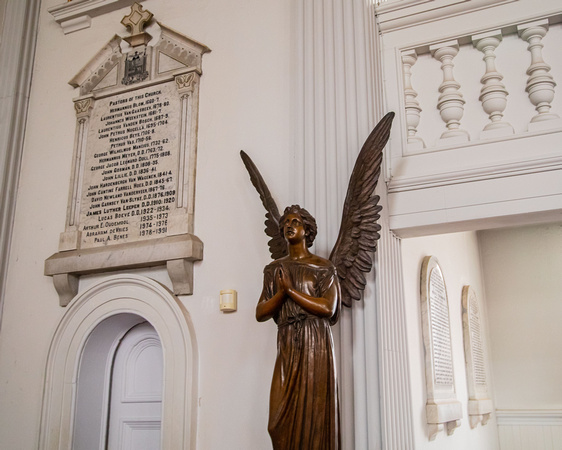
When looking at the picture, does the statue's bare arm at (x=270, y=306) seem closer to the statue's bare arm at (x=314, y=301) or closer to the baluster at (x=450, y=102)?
the statue's bare arm at (x=314, y=301)

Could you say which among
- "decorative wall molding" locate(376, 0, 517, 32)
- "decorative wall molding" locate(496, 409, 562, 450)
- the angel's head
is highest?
"decorative wall molding" locate(376, 0, 517, 32)

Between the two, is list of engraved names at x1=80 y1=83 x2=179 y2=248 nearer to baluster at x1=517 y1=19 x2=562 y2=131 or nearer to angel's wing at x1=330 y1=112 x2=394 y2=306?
angel's wing at x1=330 y1=112 x2=394 y2=306

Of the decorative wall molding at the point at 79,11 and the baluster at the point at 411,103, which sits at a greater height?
the decorative wall molding at the point at 79,11

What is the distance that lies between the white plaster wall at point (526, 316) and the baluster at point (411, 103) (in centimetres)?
497

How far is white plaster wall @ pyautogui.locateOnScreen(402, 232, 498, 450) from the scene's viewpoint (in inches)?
196

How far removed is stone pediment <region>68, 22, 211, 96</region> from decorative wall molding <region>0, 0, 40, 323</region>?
63 cm

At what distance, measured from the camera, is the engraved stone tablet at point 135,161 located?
4.86 metres

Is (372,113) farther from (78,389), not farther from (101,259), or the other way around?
(78,389)

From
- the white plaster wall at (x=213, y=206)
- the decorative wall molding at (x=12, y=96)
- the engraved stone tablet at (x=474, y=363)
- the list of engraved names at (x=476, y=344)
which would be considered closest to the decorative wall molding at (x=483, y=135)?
the white plaster wall at (x=213, y=206)

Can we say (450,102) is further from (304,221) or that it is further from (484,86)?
(304,221)

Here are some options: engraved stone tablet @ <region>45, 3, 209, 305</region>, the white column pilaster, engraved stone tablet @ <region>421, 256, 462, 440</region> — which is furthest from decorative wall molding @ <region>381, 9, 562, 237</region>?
engraved stone tablet @ <region>45, 3, 209, 305</region>

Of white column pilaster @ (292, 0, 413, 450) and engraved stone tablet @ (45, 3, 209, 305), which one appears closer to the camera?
white column pilaster @ (292, 0, 413, 450)

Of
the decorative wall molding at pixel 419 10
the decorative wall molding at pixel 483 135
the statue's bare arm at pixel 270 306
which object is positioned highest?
the decorative wall molding at pixel 419 10

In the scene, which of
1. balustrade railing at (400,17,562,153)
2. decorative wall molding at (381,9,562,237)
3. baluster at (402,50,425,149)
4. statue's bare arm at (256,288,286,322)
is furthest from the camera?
baluster at (402,50,425,149)
